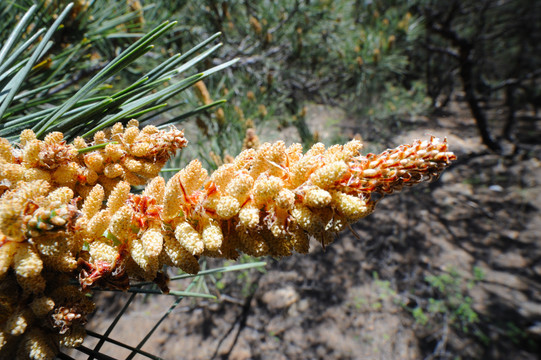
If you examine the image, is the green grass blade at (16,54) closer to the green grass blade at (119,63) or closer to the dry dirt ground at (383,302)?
the green grass blade at (119,63)

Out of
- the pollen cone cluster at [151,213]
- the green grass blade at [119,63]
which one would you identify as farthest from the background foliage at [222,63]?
the pollen cone cluster at [151,213]

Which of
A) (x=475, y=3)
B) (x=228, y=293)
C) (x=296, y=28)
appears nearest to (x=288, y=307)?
(x=228, y=293)

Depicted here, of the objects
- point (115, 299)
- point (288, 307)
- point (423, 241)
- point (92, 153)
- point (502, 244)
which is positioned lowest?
point (502, 244)

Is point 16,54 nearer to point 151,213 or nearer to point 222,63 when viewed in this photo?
point 151,213

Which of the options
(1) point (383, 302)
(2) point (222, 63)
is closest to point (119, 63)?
(2) point (222, 63)

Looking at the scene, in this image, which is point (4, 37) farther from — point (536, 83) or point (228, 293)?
point (536, 83)
